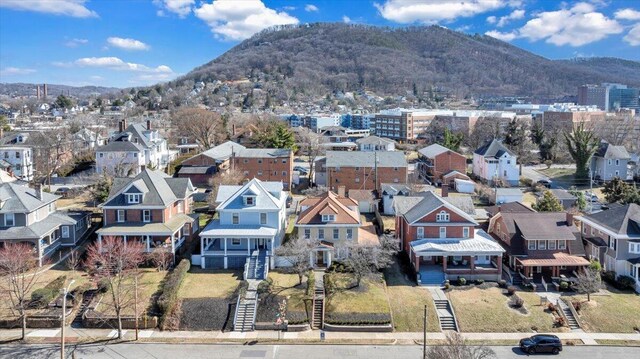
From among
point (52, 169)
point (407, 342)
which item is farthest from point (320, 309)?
point (52, 169)

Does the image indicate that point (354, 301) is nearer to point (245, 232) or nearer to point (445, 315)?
point (445, 315)

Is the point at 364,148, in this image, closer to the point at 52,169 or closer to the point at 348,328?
the point at 52,169

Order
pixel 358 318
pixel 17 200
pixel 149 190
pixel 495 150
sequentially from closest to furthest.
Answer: pixel 358 318, pixel 17 200, pixel 149 190, pixel 495 150

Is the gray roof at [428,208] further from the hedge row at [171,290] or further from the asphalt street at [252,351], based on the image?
the hedge row at [171,290]

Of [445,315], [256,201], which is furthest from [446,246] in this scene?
[256,201]

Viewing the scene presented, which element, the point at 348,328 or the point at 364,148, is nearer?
the point at 348,328

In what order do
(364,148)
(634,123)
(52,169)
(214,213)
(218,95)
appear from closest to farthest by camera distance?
(214,213) → (52,169) → (364,148) → (634,123) → (218,95)

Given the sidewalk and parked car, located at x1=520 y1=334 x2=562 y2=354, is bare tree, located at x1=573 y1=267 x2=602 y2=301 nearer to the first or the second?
the sidewalk

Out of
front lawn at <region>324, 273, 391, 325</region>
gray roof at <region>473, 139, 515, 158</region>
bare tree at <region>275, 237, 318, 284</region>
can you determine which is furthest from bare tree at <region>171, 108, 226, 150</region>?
front lawn at <region>324, 273, 391, 325</region>
